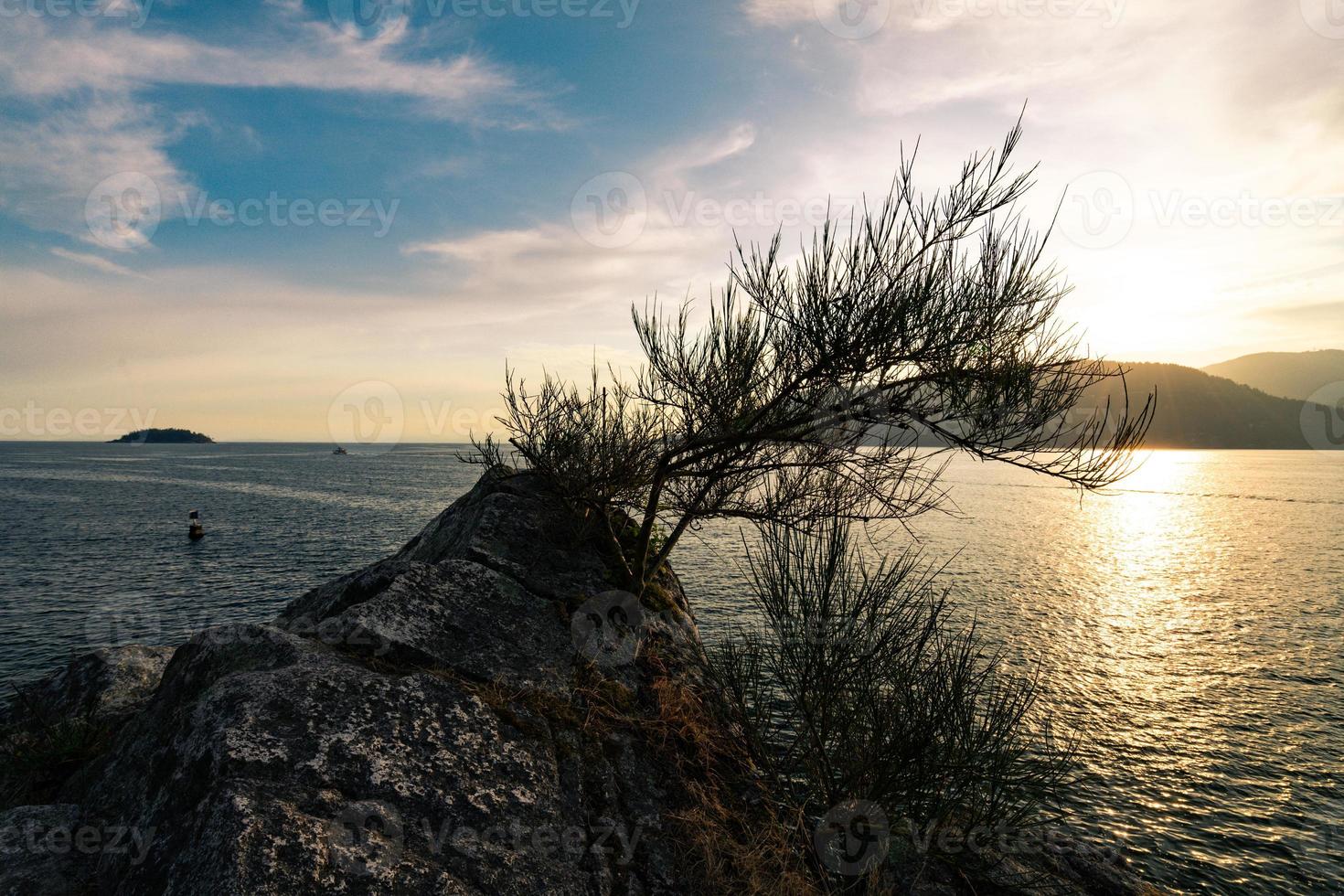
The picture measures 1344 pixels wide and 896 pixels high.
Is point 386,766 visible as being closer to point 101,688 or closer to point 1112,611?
point 101,688

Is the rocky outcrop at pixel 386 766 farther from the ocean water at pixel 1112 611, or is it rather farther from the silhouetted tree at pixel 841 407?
the ocean water at pixel 1112 611

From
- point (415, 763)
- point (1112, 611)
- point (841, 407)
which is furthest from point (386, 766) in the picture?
point (1112, 611)

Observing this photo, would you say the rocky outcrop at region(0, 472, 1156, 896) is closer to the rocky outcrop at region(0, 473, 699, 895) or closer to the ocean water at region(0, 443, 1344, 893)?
the rocky outcrop at region(0, 473, 699, 895)

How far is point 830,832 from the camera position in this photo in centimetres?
778

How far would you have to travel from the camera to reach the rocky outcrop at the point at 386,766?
200 inches

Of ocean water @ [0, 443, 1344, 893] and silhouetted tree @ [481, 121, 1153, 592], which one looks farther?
ocean water @ [0, 443, 1344, 893]

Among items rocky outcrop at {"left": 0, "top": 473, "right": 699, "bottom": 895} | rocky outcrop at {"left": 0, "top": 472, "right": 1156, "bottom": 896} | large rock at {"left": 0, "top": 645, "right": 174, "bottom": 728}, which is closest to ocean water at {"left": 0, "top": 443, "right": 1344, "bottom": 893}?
rocky outcrop at {"left": 0, "top": 472, "right": 1156, "bottom": 896}

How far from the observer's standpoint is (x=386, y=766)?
5945mm

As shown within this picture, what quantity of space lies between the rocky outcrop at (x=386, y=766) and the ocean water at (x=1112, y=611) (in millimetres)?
11261

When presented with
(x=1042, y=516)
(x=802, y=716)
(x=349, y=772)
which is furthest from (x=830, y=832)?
(x=1042, y=516)

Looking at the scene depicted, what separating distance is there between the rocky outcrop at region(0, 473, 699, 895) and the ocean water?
11.3 metres

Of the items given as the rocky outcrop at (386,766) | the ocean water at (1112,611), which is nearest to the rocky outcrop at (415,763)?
the rocky outcrop at (386,766)

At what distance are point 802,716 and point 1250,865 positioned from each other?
37.2 ft

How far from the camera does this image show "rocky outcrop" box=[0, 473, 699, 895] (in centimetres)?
509
